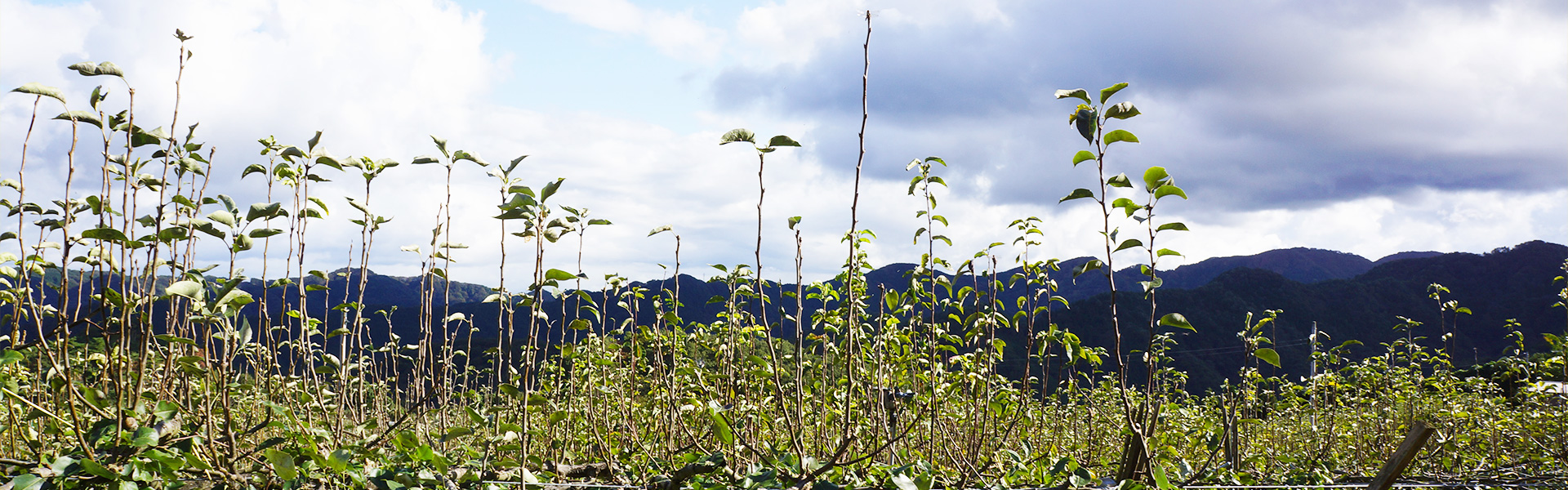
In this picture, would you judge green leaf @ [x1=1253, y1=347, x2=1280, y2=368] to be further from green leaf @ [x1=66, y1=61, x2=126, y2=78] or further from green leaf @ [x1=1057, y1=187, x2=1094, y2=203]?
green leaf @ [x1=66, y1=61, x2=126, y2=78]

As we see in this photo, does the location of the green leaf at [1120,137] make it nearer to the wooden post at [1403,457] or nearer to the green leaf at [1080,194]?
the green leaf at [1080,194]

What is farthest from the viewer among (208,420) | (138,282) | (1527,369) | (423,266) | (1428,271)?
(1428,271)

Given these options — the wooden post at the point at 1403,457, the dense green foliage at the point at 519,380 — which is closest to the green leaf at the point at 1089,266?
the dense green foliage at the point at 519,380

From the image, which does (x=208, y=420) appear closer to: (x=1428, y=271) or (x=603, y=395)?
(x=603, y=395)

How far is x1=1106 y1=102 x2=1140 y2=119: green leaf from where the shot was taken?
193cm

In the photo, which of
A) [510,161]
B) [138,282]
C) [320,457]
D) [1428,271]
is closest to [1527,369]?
[510,161]

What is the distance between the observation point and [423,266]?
8.61 feet

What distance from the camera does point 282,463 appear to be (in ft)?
6.43

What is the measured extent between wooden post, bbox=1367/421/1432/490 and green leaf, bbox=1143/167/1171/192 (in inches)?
52.6

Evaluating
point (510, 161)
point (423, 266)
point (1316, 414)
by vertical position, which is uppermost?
point (510, 161)

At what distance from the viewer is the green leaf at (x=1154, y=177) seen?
6.45 ft

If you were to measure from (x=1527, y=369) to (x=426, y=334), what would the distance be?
647 centimetres

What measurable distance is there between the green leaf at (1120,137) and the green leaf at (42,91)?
261 centimetres

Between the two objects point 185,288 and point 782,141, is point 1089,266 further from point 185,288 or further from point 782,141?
point 185,288
